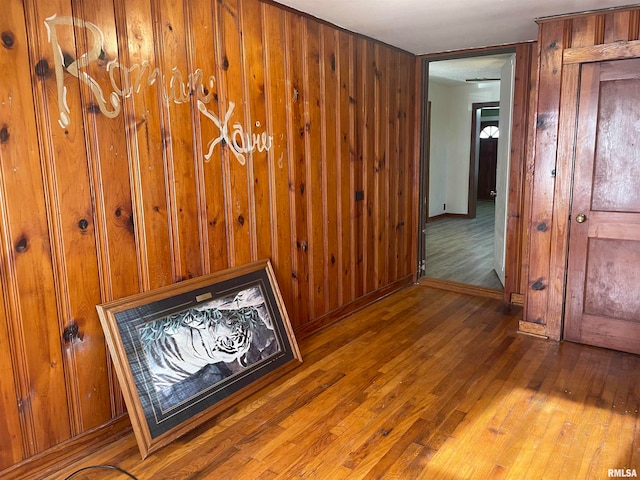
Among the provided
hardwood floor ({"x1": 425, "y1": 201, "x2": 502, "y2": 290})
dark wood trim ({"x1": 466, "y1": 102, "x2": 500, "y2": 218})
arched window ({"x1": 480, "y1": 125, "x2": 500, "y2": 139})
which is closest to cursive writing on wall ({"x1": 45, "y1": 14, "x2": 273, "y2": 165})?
hardwood floor ({"x1": 425, "y1": 201, "x2": 502, "y2": 290})

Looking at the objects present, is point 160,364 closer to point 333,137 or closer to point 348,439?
point 348,439

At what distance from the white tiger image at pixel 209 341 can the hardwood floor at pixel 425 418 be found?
9.6 inches

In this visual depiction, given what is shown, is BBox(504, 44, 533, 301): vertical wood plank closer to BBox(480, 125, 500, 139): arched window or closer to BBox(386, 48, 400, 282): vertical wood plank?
BBox(386, 48, 400, 282): vertical wood plank

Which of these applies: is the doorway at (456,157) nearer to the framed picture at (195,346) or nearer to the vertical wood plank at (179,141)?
the framed picture at (195,346)

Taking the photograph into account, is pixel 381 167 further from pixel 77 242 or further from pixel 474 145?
pixel 474 145

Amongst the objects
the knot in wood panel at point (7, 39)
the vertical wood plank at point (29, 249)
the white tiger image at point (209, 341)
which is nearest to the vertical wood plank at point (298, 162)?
the white tiger image at point (209, 341)

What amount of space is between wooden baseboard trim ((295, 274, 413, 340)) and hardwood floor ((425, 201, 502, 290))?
59 cm

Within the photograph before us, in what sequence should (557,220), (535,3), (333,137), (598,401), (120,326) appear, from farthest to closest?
(333,137)
(557,220)
(535,3)
(598,401)
(120,326)

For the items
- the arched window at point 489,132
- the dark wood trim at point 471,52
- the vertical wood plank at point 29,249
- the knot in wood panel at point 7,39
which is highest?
the dark wood trim at point 471,52

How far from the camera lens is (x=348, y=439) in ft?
7.72

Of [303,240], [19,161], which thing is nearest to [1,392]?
[19,161]

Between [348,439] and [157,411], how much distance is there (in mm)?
953

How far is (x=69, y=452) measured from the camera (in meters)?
2.19

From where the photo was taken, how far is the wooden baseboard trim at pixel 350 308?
3.61 metres
